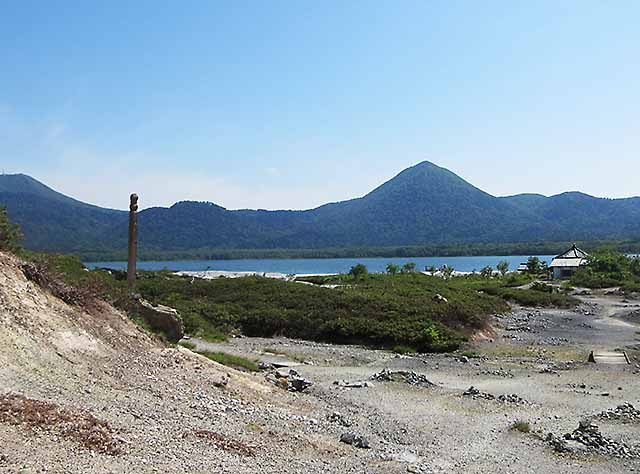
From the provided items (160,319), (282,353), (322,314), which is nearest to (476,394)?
(160,319)

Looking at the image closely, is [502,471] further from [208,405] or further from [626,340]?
[626,340]

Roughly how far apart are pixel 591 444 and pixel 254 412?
6641mm

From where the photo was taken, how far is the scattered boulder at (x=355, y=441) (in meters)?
11.8

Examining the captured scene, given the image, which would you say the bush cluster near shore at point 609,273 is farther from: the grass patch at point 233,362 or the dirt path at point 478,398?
the grass patch at point 233,362

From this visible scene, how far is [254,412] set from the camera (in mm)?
12867

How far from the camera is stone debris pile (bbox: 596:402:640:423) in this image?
1564cm

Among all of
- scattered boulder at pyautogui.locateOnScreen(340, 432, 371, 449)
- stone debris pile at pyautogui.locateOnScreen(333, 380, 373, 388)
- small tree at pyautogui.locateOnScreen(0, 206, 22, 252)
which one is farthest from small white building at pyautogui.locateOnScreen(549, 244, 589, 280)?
scattered boulder at pyautogui.locateOnScreen(340, 432, 371, 449)

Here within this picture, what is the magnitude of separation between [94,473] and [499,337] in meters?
29.0

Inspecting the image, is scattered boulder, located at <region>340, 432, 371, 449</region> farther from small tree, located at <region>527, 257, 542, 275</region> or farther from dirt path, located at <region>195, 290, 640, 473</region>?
small tree, located at <region>527, 257, 542, 275</region>

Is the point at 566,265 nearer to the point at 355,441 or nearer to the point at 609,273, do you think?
the point at 609,273

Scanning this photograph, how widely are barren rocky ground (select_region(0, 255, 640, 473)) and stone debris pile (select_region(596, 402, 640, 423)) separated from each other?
0.06m

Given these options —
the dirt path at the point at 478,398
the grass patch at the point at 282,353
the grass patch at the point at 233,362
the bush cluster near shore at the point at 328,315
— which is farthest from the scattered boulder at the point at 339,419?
the bush cluster near shore at the point at 328,315

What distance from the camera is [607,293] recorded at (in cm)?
6512

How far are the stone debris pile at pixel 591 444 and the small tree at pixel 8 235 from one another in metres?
12.9
